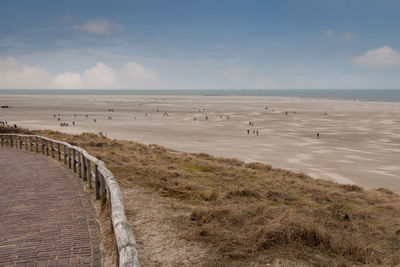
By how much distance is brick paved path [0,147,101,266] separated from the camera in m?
6.04

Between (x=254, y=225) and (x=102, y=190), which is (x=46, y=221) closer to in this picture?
(x=102, y=190)

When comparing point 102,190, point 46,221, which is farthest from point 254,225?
point 46,221

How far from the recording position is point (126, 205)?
9461mm

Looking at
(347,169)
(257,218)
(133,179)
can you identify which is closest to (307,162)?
(347,169)

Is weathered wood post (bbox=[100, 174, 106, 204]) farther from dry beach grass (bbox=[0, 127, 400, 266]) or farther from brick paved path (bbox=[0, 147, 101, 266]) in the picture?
dry beach grass (bbox=[0, 127, 400, 266])

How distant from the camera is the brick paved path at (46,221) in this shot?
6.04 metres

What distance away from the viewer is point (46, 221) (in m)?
7.77

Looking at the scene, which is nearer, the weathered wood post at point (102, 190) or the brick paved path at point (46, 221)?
the brick paved path at point (46, 221)

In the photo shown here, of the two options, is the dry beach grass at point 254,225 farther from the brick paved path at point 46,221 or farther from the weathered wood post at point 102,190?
the brick paved path at point 46,221

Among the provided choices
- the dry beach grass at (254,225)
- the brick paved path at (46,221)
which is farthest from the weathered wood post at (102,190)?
the dry beach grass at (254,225)

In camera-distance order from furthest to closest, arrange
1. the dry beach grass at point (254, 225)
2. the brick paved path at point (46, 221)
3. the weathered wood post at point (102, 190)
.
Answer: the weathered wood post at point (102, 190), the dry beach grass at point (254, 225), the brick paved path at point (46, 221)

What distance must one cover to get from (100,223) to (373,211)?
8876mm

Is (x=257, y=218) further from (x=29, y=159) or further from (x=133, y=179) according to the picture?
(x=29, y=159)

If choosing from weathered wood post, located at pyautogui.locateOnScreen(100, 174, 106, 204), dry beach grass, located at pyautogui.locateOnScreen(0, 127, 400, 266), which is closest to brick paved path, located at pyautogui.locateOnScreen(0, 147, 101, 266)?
weathered wood post, located at pyautogui.locateOnScreen(100, 174, 106, 204)
